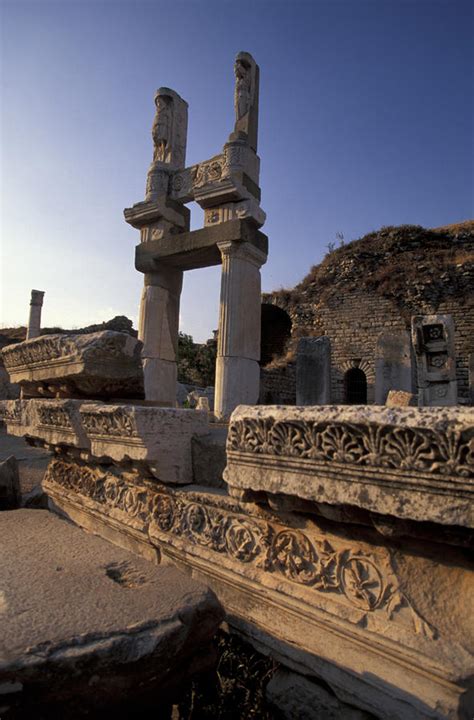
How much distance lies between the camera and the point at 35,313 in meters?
18.3

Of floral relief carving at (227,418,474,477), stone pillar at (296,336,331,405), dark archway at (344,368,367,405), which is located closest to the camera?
floral relief carving at (227,418,474,477)

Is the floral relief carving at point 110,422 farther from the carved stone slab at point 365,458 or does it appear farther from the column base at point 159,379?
the column base at point 159,379

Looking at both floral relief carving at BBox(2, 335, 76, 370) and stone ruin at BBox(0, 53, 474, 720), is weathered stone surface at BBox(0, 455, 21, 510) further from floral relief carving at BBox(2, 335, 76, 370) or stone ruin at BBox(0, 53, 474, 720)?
floral relief carving at BBox(2, 335, 76, 370)

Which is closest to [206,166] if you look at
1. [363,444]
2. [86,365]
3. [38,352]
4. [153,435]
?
[38,352]

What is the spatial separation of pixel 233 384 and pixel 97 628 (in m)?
4.80

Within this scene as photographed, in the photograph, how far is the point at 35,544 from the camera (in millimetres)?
1830

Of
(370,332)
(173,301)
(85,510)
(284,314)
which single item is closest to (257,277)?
(173,301)

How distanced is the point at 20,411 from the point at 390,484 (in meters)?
2.77

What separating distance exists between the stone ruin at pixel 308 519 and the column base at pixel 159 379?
3.61 m

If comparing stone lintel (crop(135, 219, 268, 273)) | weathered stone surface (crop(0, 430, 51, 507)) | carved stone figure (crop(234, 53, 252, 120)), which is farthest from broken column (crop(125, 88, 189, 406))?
weathered stone surface (crop(0, 430, 51, 507))

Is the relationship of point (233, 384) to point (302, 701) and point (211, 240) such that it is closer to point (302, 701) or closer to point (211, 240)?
point (211, 240)

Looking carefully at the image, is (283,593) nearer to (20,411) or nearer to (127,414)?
(127,414)

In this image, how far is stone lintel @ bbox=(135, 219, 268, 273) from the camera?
590 cm

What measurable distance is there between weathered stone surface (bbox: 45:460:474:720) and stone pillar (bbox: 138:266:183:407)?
4.84 metres
